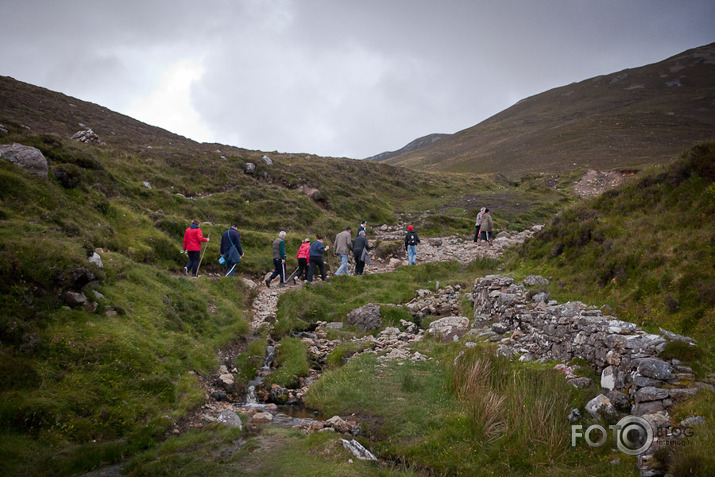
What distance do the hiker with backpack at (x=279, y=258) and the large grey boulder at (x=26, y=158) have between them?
375 inches

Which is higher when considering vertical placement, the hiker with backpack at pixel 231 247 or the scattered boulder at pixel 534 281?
the hiker with backpack at pixel 231 247

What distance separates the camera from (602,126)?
371ft

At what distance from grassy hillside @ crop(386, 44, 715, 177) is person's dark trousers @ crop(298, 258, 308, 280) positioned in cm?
7011

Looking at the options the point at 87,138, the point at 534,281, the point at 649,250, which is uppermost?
the point at 87,138

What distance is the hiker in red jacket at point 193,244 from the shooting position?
57.9ft

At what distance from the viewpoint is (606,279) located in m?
11.4

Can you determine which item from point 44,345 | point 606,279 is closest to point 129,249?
point 44,345

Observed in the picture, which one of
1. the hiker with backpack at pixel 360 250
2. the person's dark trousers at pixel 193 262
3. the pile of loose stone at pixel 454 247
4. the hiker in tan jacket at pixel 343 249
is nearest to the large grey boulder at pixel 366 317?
the hiker in tan jacket at pixel 343 249

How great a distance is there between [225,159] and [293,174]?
6.68m

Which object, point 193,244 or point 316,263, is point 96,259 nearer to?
point 193,244

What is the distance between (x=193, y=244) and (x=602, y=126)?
12615 centimetres

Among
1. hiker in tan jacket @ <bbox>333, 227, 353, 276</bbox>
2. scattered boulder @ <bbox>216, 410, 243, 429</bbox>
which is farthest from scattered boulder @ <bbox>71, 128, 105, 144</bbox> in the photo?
scattered boulder @ <bbox>216, 410, 243, 429</bbox>

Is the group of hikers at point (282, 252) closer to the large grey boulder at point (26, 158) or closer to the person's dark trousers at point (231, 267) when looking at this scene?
the person's dark trousers at point (231, 267)

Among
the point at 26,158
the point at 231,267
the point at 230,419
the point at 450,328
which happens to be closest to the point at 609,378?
the point at 450,328
